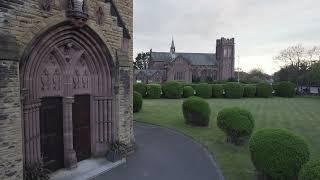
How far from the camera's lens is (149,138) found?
52.2 ft

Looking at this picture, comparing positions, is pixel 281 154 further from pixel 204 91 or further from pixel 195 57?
pixel 195 57

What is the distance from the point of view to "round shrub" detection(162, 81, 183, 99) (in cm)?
3903

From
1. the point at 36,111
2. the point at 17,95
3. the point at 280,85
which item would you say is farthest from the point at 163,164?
the point at 280,85

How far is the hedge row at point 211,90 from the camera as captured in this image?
3866 centimetres

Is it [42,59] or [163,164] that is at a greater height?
[42,59]

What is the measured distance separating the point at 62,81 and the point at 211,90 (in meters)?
33.9

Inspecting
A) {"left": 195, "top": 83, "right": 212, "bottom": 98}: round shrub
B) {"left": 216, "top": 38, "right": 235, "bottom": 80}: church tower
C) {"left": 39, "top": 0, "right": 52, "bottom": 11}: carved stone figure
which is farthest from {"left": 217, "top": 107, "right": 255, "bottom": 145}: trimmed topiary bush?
{"left": 216, "top": 38, "right": 235, "bottom": 80}: church tower

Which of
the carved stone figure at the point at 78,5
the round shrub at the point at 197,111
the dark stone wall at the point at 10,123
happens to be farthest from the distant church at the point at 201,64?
the dark stone wall at the point at 10,123

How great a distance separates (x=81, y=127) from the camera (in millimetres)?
10820

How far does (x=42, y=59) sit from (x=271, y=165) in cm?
699

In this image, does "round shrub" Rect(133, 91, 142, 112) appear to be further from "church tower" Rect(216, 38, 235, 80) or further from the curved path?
"church tower" Rect(216, 38, 235, 80)

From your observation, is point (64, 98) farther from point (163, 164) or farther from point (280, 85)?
Answer: point (280, 85)

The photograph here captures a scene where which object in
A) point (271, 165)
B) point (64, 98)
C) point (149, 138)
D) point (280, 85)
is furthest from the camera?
point (280, 85)

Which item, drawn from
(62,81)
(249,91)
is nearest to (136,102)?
(62,81)
